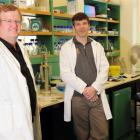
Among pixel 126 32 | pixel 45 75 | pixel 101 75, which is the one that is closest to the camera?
pixel 101 75

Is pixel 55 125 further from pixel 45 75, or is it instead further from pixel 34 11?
pixel 34 11

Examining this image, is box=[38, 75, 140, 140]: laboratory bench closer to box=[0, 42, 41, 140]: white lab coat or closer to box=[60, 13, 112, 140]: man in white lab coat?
box=[60, 13, 112, 140]: man in white lab coat

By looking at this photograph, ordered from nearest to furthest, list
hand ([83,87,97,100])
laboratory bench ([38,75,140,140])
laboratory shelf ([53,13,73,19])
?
hand ([83,87,97,100]) → laboratory bench ([38,75,140,140]) → laboratory shelf ([53,13,73,19])

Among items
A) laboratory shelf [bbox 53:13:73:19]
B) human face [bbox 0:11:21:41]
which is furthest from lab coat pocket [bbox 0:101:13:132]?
laboratory shelf [bbox 53:13:73:19]

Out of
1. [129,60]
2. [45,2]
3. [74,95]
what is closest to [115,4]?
[129,60]

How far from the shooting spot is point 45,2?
3.77 m

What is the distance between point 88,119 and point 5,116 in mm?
1294

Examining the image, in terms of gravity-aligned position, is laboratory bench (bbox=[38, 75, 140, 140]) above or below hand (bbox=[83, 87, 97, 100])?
below

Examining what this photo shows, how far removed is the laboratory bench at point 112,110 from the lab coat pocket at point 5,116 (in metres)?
0.91

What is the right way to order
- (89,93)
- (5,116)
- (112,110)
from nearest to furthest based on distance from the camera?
(5,116) < (89,93) < (112,110)

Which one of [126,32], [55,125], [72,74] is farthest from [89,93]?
[126,32]

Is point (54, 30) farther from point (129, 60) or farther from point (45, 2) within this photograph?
point (129, 60)

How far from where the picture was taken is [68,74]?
9.20ft

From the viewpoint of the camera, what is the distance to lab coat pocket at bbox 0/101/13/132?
5.76 feet
